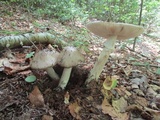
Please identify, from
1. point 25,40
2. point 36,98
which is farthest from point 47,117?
point 25,40

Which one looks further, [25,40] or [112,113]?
[25,40]

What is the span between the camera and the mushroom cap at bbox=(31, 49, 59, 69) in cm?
142

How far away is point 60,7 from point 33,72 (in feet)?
18.9

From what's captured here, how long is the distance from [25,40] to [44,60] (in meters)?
1.46

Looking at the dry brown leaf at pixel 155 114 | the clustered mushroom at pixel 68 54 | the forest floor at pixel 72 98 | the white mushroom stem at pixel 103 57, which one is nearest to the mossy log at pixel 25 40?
the forest floor at pixel 72 98

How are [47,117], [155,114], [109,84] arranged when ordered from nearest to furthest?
[47,117] < [155,114] < [109,84]

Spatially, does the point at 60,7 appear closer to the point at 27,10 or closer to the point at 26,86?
the point at 27,10

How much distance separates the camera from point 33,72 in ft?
6.40

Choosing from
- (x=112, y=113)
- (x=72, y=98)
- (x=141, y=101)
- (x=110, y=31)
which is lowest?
(x=141, y=101)

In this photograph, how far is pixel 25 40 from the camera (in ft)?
9.02

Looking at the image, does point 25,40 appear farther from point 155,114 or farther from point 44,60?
point 155,114

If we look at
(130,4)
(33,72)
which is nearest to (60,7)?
(130,4)

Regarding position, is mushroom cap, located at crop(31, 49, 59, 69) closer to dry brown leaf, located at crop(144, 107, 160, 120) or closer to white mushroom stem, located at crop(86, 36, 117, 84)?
white mushroom stem, located at crop(86, 36, 117, 84)

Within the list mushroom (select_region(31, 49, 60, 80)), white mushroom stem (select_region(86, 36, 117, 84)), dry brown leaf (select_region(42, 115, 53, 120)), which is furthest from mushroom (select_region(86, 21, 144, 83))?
dry brown leaf (select_region(42, 115, 53, 120))
